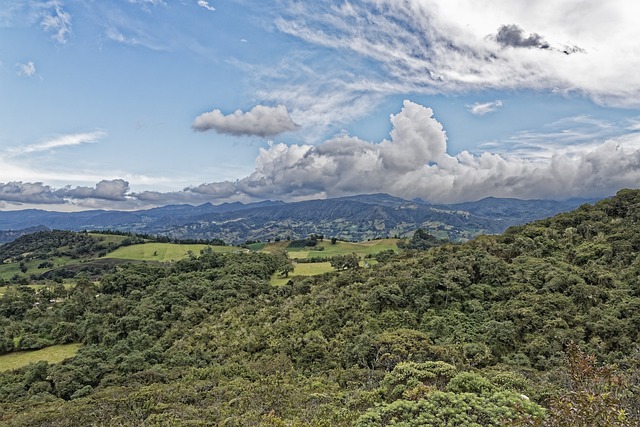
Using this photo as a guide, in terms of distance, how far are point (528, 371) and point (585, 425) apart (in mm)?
25908

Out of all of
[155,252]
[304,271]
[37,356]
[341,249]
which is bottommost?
[37,356]

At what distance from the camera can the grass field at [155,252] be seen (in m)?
157

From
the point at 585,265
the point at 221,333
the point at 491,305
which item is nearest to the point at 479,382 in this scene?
the point at 491,305

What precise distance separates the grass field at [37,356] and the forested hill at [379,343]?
8.55ft

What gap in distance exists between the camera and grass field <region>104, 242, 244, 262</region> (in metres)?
157

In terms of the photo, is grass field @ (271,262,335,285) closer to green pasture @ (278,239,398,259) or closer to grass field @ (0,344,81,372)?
green pasture @ (278,239,398,259)

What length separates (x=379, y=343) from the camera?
36.0 m

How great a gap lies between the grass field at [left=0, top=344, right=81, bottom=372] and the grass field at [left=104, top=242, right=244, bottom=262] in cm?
8953

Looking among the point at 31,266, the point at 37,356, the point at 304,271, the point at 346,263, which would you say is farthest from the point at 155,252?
the point at 37,356

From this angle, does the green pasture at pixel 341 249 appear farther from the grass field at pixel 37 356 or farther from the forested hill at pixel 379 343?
the grass field at pixel 37 356

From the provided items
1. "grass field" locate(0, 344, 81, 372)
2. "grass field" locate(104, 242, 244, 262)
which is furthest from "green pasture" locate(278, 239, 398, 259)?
"grass field" locate(0, 344, 81, 372)

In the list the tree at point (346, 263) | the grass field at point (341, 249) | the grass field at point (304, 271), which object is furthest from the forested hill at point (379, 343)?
the grass field at point (341, 249)

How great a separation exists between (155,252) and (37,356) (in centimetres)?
10754

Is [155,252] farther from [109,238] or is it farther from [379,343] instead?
[379,343]
